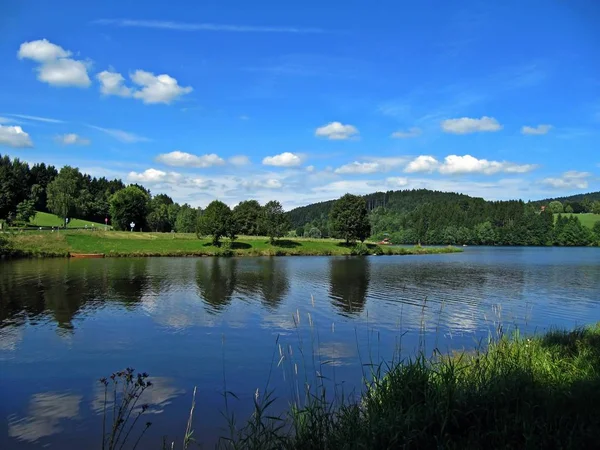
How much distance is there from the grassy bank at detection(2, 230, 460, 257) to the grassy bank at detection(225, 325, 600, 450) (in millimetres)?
76156

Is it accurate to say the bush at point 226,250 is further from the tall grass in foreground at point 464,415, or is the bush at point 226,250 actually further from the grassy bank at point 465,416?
the grassy bank at point 465,416

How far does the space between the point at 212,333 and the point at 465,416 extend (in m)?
15.6

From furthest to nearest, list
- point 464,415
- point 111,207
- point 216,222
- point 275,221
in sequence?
point 111,207, point 275,221, point 216,222, point 464,415

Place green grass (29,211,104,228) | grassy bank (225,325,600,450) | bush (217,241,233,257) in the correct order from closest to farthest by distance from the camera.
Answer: grassy bank (225,325,600,450), bush (217,241,233,257), green grass (29,211,104,228)

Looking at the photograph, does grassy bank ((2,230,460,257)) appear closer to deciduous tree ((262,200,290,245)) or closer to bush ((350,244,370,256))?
bush ((350,244,370,256))

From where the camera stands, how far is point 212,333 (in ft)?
69.4

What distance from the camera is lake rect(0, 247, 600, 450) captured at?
12.1 metres

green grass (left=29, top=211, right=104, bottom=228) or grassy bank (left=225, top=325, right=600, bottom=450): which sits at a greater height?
green grass (left=29, top=211, right=104, bottom=228)

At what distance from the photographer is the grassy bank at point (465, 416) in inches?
260

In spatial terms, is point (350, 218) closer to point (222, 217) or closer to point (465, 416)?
point (222, 217)

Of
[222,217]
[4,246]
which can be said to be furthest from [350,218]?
[4,246]

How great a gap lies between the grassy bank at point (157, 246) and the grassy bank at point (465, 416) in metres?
76.2

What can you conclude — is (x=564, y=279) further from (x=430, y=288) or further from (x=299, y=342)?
(x=299, y=342)

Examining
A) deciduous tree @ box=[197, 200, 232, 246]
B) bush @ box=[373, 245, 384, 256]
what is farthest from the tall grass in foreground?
bush @ box=[373, 245, 384, 256]
